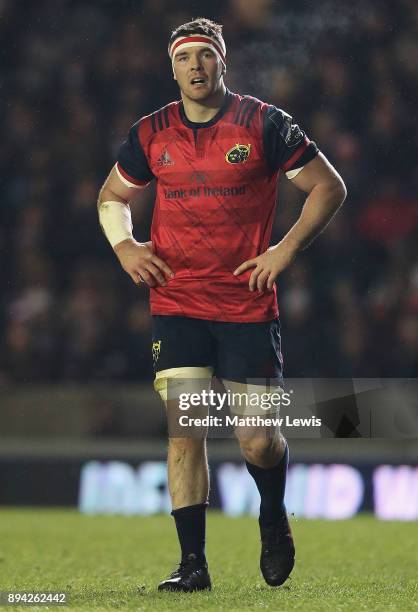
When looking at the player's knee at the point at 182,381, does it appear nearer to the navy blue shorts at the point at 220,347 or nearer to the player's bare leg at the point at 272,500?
the navy blue shorts at the point at 220,347

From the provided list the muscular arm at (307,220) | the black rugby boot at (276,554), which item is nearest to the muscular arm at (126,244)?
the muscular arm at (307,220)

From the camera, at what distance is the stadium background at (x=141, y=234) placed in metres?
9.14

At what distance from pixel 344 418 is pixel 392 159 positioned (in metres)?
4.14

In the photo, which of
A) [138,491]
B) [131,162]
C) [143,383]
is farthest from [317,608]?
[143,383]

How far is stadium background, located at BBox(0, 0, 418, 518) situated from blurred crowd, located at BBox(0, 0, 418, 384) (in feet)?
0.05

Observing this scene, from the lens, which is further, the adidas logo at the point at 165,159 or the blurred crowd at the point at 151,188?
the blurred crowd at the point at 151,188

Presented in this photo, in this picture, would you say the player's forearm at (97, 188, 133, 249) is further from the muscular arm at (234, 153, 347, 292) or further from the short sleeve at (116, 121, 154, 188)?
the muscular arm at (234, 153, 347, 292)

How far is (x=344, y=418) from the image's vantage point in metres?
6.56

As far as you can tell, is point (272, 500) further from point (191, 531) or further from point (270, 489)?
point (191, 531)

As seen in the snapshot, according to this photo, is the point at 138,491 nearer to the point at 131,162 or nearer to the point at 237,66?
the point at 237,66

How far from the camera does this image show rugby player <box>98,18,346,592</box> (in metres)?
4.52

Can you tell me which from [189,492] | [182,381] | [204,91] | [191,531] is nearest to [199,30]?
[204,91]

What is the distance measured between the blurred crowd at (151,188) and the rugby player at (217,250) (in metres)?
4.53

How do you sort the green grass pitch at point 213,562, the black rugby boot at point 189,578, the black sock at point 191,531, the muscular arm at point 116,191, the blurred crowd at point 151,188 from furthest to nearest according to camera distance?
the blurred crowd at point 151,188
the muscular arm at point 116,191
the black sock at point 191,531
the black rugby boot at point 189,578
the green grass pitch at point 213,562
